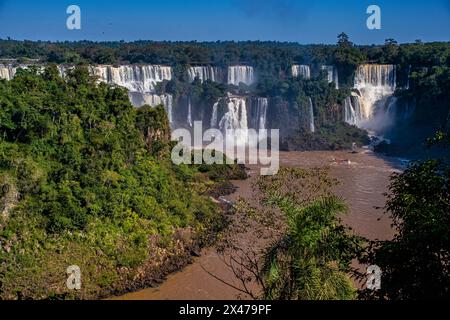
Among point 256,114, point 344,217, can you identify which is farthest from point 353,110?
point 344,217

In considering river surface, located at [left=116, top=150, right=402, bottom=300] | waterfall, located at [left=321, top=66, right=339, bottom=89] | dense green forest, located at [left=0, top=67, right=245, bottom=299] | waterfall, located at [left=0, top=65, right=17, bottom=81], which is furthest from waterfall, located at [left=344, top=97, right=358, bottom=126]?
waterfall, located at [left=0, top=65, right=17, bottom=81]

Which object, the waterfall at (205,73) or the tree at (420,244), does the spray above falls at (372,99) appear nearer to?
the waterfall at (205,73)

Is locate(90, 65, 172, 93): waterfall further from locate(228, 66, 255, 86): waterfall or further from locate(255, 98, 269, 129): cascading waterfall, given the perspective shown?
locate(255, 98, 269, 129): cascading waterfall

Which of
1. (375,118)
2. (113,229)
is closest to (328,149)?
(375,118)

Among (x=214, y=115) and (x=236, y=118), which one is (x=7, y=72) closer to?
(x=214, y=115)

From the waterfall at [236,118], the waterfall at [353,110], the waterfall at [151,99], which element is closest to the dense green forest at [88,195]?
the waterfall at [151,99]

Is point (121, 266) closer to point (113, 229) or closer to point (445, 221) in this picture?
point (113, 229)
